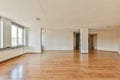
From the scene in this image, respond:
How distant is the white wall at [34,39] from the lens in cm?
1116

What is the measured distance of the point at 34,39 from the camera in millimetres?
11188

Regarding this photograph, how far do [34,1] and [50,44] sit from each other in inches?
410

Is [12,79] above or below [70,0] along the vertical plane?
below

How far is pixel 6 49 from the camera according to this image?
6.76 m

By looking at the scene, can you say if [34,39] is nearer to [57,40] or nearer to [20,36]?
[20,36]

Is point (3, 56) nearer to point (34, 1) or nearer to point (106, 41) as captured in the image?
point (34, 1)

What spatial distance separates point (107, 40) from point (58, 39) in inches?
199

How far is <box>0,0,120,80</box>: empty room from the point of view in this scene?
4141 mm

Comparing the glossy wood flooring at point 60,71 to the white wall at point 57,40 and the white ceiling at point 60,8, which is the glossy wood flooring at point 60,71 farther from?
the white wall at point 57,40

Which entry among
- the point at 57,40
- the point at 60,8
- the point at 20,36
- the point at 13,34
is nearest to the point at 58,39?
the point at 57,40

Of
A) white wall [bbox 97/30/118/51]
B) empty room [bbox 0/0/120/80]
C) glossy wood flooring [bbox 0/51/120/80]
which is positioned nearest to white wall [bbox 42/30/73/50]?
empty room [bbox 0/0/120/80]

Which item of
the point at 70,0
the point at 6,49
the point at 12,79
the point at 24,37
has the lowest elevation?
the point at 12,79

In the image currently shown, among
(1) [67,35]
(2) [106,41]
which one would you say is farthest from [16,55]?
(2) [106,41]

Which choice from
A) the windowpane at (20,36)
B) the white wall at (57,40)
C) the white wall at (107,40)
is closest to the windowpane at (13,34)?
the windowpane at (20,36)
